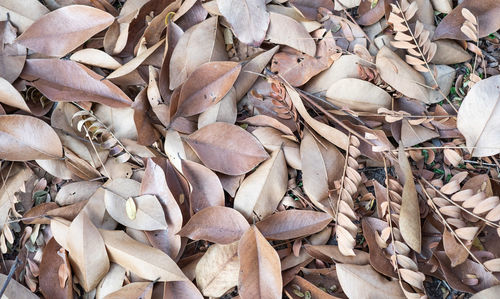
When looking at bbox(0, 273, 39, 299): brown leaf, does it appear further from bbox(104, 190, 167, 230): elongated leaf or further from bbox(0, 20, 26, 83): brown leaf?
bbox(0, 20, 26, 83): brown leaf

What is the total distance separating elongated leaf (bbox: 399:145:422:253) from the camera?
0.95 metres

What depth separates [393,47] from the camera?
1115mm

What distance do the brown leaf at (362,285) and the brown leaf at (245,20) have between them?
0.54 meters

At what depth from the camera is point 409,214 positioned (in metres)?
0.96

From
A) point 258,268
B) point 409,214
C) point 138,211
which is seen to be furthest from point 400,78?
point 138,211

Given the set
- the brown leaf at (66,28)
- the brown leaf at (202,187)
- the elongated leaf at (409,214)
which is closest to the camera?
the elongated leaf at (409,214)

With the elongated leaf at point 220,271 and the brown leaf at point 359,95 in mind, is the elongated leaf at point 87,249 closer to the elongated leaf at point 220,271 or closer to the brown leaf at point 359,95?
the elongated leaf at point 220,271

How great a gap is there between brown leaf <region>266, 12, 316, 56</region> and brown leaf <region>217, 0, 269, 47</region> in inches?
0.9

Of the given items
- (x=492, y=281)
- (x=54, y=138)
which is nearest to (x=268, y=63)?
(x=54, y=138)

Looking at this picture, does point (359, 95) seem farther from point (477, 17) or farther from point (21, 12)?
point (21, 12)

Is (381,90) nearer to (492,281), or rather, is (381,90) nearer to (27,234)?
(492,281)

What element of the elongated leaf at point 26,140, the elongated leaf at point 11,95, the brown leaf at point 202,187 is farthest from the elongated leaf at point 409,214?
the elongated leaf at point 11,95

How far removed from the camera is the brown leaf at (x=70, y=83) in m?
1.14

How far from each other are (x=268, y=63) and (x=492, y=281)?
0.68 metres
